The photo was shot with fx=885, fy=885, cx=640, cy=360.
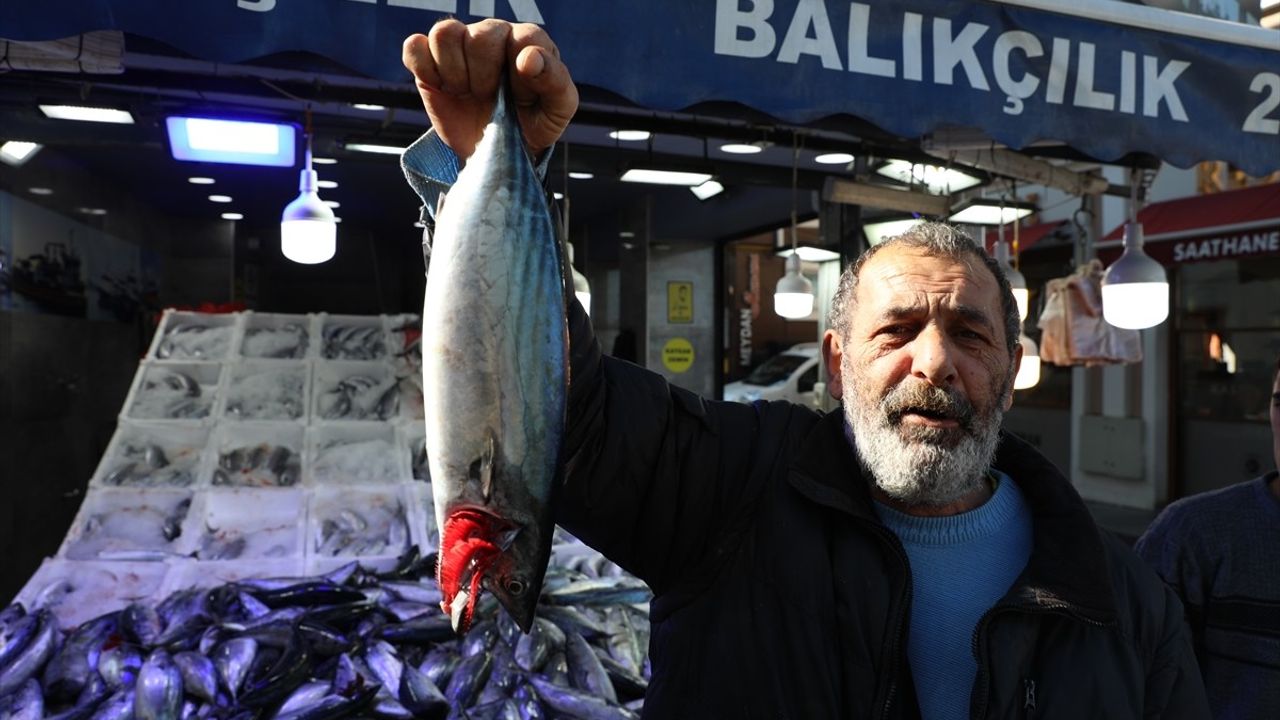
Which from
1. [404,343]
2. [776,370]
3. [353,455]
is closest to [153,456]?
[353,455]

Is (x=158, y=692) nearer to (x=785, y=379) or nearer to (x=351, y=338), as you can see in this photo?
(x=351, y=338)

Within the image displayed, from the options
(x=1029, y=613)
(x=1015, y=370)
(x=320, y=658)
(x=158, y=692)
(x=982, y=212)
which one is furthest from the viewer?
(x=982, y=212)

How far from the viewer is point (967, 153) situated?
16.6ft

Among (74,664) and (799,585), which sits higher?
(799,585)

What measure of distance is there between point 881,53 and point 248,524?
3875 mm

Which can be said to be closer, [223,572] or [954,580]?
[954,580]

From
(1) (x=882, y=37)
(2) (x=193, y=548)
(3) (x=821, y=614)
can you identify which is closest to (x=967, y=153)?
(1) (x=882, y=37)

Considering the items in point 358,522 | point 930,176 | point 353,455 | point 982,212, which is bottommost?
point 358,522

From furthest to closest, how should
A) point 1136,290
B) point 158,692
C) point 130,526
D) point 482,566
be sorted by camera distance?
point 130,526, point 1136,290, point 158,692, point 482,566

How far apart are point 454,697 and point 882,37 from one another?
2.77 metres

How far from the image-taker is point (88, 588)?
159 inches

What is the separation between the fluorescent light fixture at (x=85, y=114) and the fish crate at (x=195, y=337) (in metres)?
1.40

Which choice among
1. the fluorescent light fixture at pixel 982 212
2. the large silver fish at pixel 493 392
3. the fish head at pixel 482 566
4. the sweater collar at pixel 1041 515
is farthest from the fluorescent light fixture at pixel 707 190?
the fish head at pixel 482 566

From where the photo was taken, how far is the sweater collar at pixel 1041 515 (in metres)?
1.47
